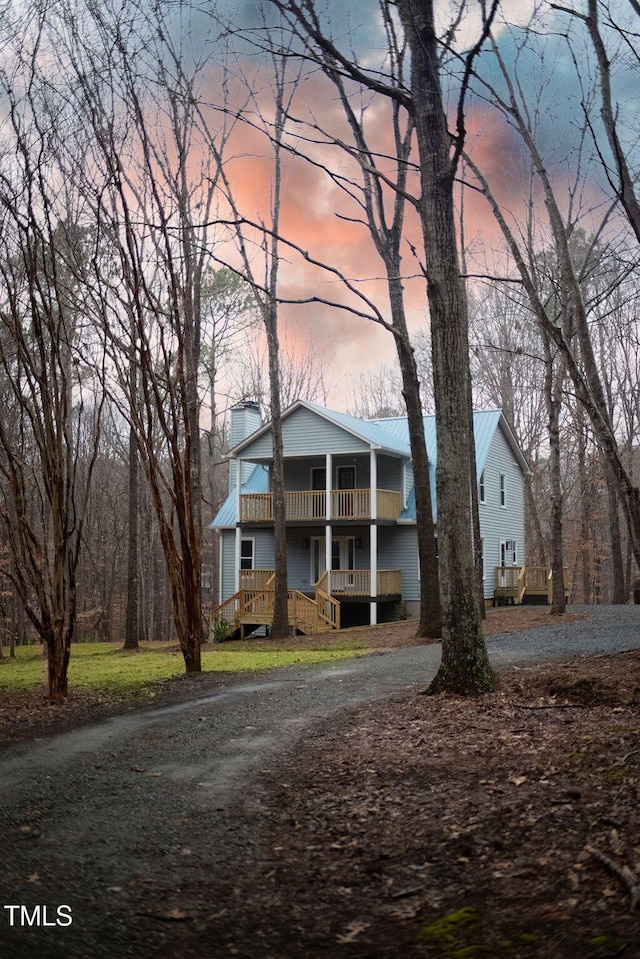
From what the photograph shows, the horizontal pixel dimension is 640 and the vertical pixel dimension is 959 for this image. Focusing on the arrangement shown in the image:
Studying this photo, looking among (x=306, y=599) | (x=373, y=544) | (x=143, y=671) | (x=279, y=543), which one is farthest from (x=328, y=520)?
(x=143, y=671)

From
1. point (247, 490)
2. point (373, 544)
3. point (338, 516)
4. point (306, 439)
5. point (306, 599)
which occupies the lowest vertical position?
point (306, 599)

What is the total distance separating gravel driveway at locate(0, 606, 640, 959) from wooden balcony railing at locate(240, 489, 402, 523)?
16215 millimetres

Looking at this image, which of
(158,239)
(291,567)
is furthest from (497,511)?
(158,239)

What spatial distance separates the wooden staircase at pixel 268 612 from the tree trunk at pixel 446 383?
1460 centimetres

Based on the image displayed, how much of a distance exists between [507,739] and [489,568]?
75.8ft

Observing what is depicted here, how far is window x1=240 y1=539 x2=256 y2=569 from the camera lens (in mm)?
28484

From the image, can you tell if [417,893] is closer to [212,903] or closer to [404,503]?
[212,903]

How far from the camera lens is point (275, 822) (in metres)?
4.07

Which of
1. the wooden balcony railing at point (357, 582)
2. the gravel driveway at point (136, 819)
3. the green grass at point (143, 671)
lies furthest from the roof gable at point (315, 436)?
the gravel driveway at point (136, 819)

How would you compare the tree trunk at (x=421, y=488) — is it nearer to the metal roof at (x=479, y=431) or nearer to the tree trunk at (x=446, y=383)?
the tree trunk at (x=446, y=383)

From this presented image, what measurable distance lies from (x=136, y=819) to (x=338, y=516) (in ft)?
69.5

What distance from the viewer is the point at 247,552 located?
2895 centimetres

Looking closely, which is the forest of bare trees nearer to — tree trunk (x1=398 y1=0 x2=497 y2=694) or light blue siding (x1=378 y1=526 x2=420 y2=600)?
tree trunk (x1=398 y1=0 x2=497 y2=694)

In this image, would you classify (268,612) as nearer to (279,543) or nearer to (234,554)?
(279,543)
